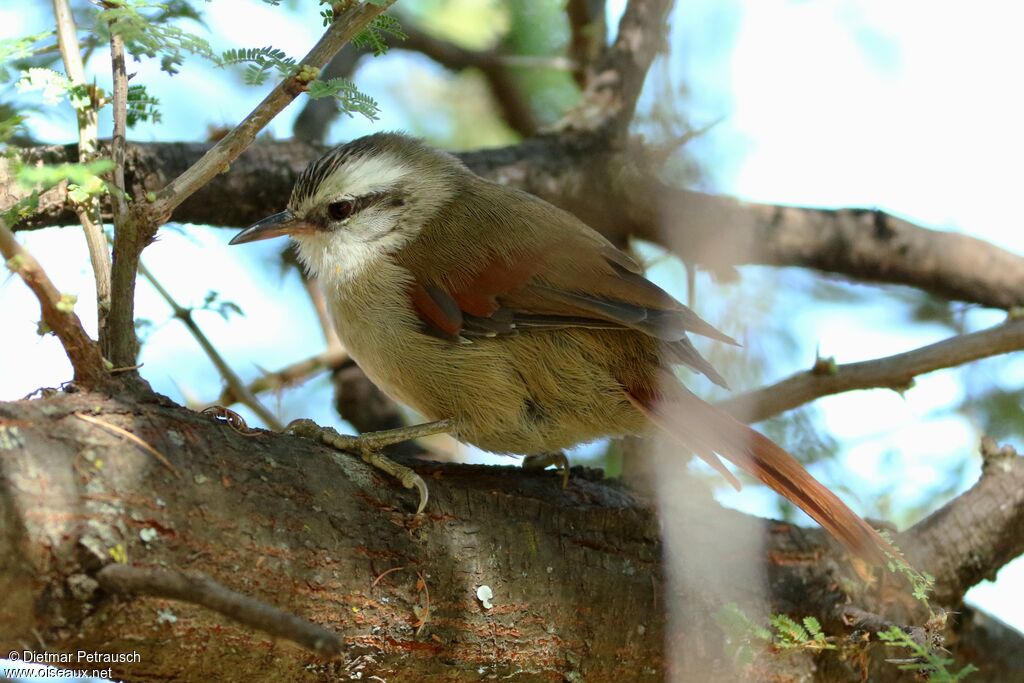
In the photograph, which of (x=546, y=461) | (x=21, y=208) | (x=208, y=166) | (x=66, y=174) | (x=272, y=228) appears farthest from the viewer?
(x=272, y=228)

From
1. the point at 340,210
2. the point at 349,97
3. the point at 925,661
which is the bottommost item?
the point at 925,661

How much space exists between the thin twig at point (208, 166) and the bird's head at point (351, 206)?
4.60ft

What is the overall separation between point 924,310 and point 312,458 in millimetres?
4443

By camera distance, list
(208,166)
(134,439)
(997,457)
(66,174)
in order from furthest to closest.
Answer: (997,457)
(208,166)
(134,439)
(66,174)

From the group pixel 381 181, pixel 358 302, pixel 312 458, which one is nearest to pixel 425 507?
pixel 312 458

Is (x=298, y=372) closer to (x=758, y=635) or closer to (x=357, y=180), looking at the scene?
(x=357, y=180)

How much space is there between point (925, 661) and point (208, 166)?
245 centimetres

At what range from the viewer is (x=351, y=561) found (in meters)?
2.69

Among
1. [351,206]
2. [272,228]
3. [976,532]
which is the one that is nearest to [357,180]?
[351,206]

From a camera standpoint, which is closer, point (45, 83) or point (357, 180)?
point (45, 83)

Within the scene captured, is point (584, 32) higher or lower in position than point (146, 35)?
higher

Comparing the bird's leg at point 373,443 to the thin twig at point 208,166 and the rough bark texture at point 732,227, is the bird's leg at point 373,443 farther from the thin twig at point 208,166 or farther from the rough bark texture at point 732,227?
the rough bark texture at point 732,227

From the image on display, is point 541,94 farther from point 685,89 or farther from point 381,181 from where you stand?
point 381,181

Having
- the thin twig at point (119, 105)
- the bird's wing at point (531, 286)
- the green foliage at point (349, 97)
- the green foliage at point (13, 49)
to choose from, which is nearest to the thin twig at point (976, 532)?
the bird's wing at point (531, 286)
